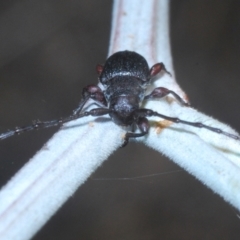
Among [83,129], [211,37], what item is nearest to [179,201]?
[211,37]

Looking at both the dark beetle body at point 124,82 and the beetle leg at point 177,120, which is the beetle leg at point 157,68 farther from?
the beetle leg at point 177,120

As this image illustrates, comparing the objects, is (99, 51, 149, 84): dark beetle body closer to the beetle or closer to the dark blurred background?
the beetle

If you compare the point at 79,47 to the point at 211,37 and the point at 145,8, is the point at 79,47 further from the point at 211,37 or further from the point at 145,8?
the point at 145,8

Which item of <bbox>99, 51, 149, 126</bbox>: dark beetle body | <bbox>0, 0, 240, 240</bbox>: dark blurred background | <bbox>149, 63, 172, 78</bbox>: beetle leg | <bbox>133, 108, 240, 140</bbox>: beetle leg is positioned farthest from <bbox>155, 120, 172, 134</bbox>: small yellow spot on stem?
<bbox>0, 0, 240, 240</bbox>: dark blurred background

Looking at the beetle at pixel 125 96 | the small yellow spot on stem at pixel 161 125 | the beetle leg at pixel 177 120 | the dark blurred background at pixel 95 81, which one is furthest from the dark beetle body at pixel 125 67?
the dark blurred background at pixel 95 81

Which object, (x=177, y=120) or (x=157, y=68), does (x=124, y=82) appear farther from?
(x=177, y=120)

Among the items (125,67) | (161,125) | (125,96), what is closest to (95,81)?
(125,67)
